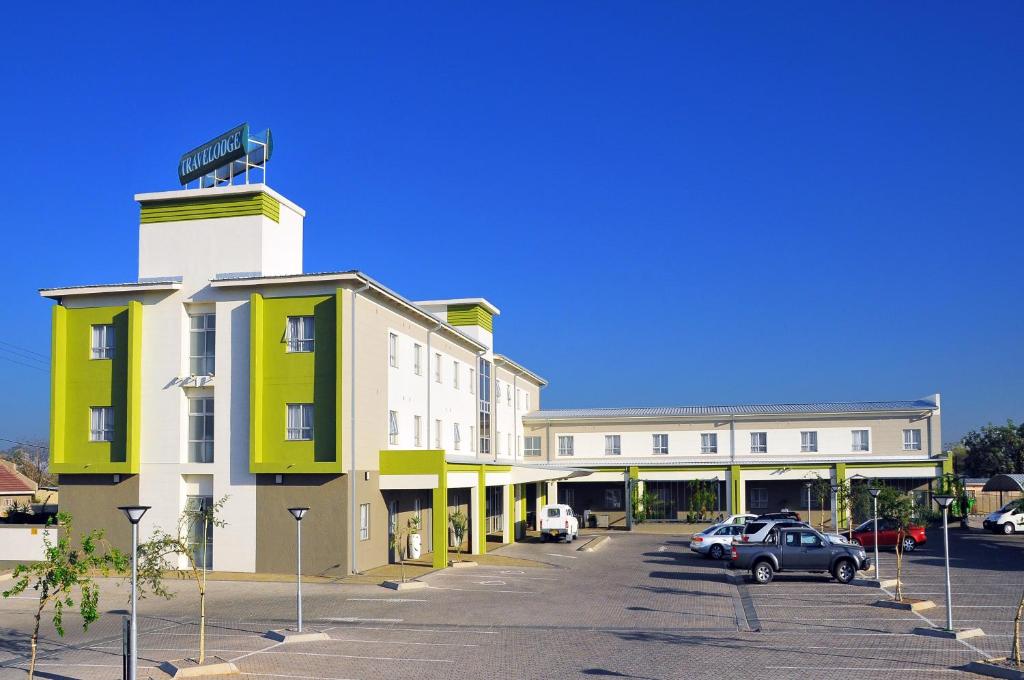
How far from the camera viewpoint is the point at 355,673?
59.1 feet

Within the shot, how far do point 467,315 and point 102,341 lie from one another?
2075 cm

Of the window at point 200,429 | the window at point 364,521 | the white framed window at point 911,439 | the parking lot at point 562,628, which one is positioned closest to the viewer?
the parking lot at point 562,628

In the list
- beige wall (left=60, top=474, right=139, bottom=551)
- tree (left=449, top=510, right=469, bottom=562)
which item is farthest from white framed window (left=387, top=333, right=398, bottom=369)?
beige wall (left=60, top=474, right=139, bottom=551)

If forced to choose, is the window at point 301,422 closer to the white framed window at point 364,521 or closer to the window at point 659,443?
the white framed window at point 364,521

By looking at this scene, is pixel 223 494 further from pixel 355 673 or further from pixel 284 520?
pixel 355 673

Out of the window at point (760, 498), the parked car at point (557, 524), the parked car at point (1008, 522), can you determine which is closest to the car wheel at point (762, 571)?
the parked car at point (557, 524)

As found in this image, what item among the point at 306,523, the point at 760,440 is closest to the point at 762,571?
the point at 306,523

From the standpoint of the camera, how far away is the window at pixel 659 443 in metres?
65.3

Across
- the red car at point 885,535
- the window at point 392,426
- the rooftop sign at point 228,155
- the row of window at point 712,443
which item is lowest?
the red car at point 885,535

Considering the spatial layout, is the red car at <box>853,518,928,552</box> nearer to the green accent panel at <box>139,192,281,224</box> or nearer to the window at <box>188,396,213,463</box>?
the window at <box>188,396,213,463</box>

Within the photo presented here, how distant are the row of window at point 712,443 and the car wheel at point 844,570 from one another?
32.8m

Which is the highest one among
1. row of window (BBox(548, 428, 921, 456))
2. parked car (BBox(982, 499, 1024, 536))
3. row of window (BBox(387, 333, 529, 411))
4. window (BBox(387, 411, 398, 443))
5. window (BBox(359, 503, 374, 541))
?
row of window (BBox(387, 333, 529, 411))

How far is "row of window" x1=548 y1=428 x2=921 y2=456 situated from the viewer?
205ft

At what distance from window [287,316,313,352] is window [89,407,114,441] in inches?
300
